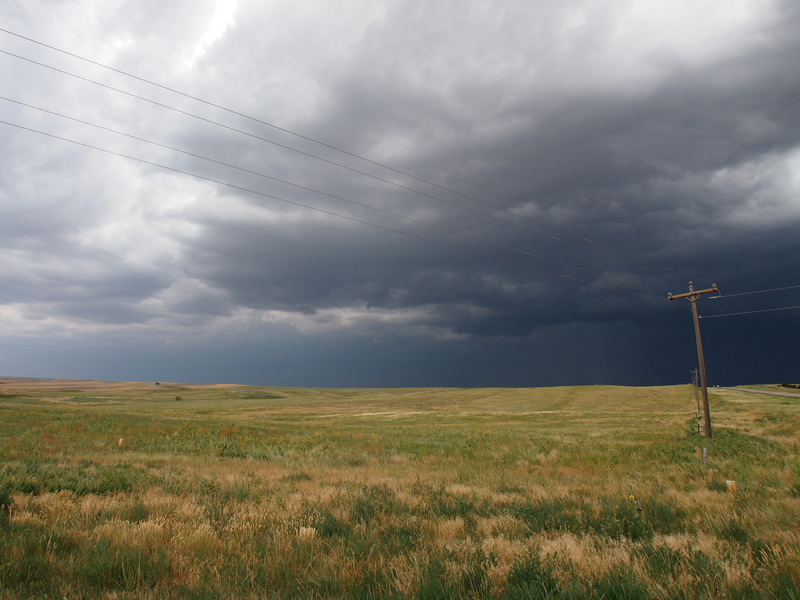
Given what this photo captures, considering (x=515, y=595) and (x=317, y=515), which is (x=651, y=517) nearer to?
(x=515, y=595)

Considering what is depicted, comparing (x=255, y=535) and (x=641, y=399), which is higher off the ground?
(x=255, y=535)

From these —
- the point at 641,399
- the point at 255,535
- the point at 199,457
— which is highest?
the point at 255,535

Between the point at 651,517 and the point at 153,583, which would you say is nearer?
the point at 153,583

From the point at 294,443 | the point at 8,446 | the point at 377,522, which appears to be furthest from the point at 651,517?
the point at 8,446

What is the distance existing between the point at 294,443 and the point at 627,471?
17.9 metres

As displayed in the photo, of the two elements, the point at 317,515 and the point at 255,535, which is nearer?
the point at 255,535

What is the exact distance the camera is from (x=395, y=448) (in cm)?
2327

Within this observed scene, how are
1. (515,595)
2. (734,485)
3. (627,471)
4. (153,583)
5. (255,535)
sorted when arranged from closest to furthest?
(515,595)
(153,583)
(255,535)
(734,485)
(627,471)

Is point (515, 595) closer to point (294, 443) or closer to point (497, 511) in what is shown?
point (497, 511)

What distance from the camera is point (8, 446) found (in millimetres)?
17453

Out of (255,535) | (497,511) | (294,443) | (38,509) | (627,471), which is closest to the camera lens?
(255,535)

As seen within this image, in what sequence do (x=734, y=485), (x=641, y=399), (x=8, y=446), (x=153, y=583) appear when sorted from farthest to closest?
(x=641, y=399) < (x=8, y=446) < (x=734, y=485) < (x=153, y=583)

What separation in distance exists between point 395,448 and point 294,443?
6.39 metres

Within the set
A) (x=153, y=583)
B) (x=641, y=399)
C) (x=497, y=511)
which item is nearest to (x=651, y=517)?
(x=497, y=511)
